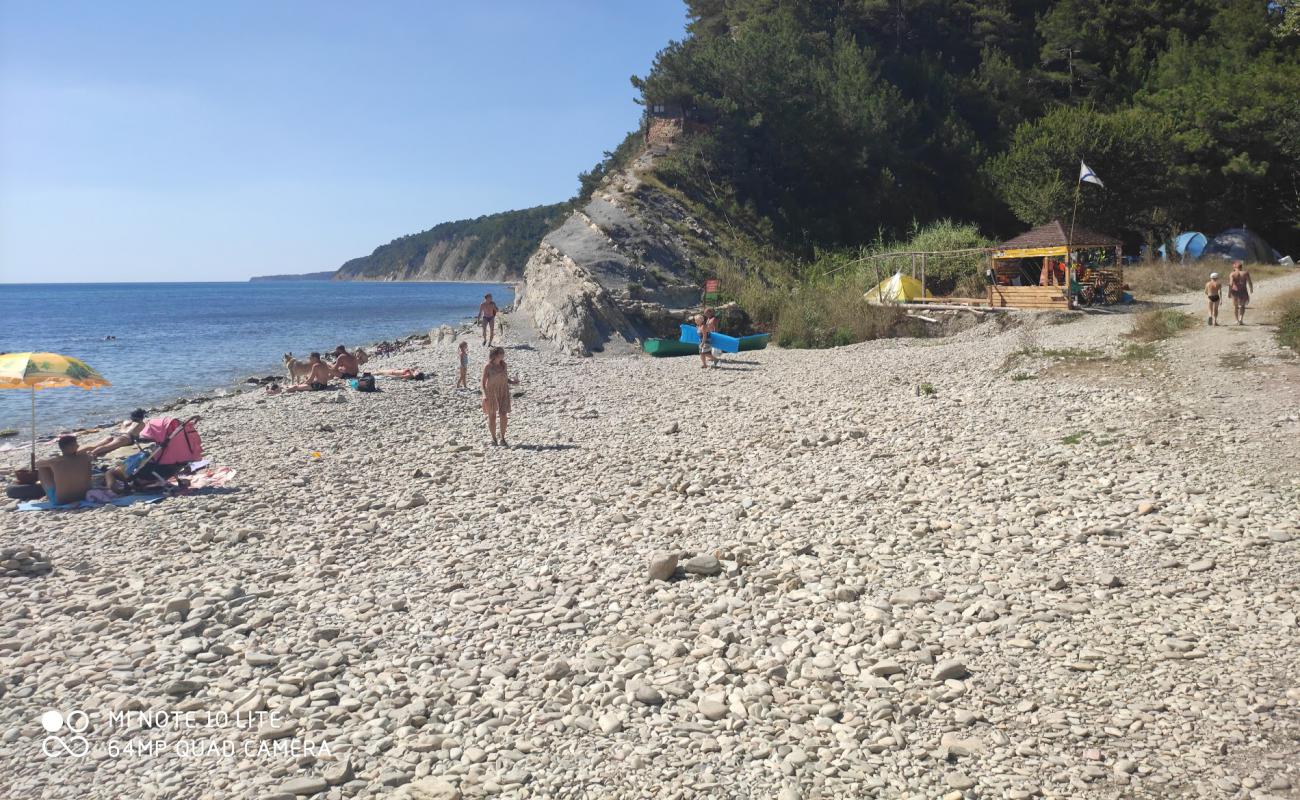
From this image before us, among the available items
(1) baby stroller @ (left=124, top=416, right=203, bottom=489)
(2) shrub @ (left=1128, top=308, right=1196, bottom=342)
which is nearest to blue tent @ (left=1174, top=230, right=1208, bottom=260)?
(2) shrub @ (left=1128, top=308, right=1196, bottom=342)

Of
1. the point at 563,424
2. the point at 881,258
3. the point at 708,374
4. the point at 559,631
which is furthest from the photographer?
the point at 881,258

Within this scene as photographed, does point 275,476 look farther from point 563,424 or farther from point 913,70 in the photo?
point 913,70

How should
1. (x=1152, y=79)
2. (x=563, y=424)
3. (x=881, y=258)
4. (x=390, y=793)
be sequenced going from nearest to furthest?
1. (x=390, y=793)
2. (x=563, y=424)
3. (x=881, y=258)
4. (x=1152, y=79)

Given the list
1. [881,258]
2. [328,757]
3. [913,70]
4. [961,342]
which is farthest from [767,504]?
[913,70]

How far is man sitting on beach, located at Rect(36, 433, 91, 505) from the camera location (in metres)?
10.2

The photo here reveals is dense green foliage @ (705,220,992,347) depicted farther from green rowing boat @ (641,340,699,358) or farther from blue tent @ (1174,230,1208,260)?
blue tent @ (1174,230,1208,260)

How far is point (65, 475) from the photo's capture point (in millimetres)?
10195

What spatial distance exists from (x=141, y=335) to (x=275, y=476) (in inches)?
1931

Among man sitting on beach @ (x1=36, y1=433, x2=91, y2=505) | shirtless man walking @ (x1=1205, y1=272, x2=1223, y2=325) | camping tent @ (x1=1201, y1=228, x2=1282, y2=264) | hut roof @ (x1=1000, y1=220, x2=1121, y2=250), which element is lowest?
man sitting on beach @ (x1=36, y1=433, x2=91, y2=505)

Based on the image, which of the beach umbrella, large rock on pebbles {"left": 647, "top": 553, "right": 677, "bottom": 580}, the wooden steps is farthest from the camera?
the wooden steps

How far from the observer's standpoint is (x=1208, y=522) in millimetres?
7320

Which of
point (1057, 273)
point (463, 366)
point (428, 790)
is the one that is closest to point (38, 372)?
point (428, 790)

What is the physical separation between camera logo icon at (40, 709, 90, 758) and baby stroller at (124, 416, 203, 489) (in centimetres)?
597

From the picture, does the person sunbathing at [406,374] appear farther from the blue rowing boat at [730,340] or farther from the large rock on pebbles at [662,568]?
the large rock on pebbles at [662,568]
